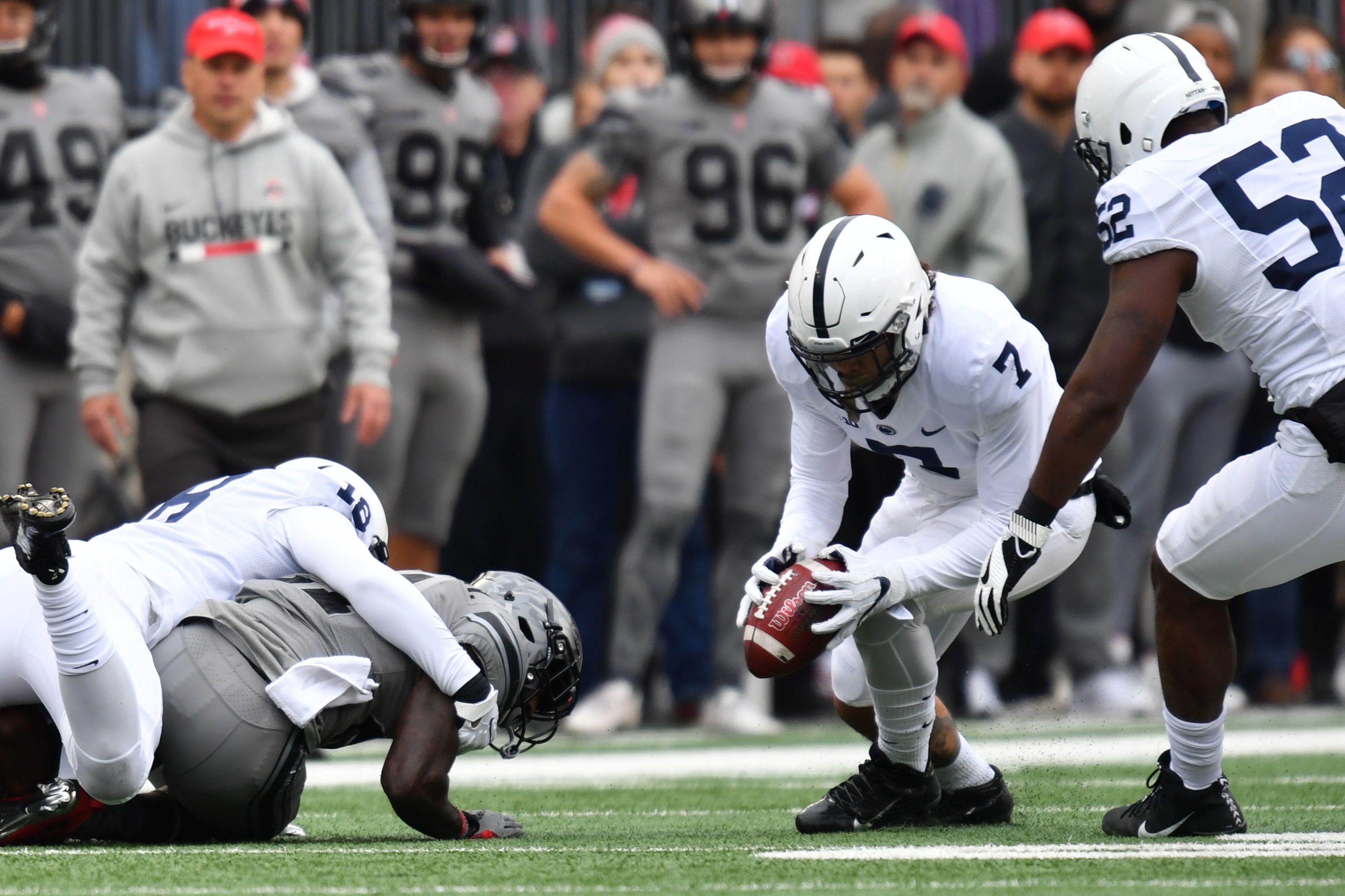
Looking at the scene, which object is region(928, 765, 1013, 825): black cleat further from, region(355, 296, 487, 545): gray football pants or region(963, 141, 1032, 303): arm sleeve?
region(963, 141, 1032, 303): arm sleeve

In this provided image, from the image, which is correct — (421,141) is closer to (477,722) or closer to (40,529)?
(477,722)

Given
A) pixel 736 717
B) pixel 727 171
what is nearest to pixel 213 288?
pixel 727 171

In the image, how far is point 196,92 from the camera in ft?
22.6

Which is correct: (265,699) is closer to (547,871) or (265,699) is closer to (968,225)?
(547,871)

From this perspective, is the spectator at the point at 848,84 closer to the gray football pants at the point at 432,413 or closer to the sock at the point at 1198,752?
the gray football pants at the point at 432,413

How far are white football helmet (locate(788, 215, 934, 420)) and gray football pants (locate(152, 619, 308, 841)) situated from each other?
54.0 inches

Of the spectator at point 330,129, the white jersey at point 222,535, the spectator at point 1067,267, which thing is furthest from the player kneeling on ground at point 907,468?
the spectator at point 1067,267

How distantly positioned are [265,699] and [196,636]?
0.20 metres

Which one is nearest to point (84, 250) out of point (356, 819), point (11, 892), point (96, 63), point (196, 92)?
point (196, 92)

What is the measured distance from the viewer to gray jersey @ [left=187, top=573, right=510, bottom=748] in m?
4.58

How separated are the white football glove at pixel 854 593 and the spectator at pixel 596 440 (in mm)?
3453

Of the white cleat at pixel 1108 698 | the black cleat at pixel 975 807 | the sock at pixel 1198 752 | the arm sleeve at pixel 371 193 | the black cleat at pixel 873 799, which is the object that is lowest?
the white cleat at pixel 1108 698

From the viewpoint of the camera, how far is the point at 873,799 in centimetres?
496

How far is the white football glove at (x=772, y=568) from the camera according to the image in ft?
15.6
